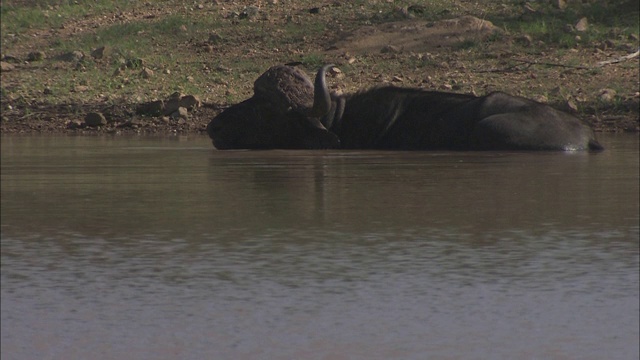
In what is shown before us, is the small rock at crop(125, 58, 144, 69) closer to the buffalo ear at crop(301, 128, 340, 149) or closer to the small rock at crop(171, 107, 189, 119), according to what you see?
the small rock at crop(171, 107, 189, 119)

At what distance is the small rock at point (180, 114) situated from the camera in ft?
53.2

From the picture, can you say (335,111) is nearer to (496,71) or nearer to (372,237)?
(496,71)

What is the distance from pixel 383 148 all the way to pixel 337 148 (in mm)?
427

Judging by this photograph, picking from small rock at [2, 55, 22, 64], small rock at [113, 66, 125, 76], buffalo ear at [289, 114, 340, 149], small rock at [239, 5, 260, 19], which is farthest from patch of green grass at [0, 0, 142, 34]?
buffalo ear at [289, 114, 340, 149]

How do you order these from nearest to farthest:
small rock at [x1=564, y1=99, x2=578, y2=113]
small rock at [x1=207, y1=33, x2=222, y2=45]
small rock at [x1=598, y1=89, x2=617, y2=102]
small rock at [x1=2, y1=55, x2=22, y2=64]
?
small rock at [x1=564, y1=99, x2=578, y2=113] → small rock at [x1=598, y1=89, x2=617, y2=102] → small rock at [x1=2, y1=55, x2=22, y2=64] → small rock at [x1=207, y1=33, x2=222, y2=45]

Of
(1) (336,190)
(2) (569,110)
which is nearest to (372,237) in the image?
(1) (336,190)

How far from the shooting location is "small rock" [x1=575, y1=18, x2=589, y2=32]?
64.9 feet

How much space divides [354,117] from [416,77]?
16.7 ft

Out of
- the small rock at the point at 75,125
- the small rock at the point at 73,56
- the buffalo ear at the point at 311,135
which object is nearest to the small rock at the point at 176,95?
the small rock at the point at 75,125

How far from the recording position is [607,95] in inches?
629

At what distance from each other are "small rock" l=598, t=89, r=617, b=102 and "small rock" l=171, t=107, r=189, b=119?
4.69 m

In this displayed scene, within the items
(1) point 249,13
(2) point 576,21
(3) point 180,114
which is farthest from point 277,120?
(1) point 249,13

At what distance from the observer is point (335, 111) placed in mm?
13273

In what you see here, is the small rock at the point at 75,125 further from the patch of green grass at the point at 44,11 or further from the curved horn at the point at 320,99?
the patch of green grass at the point at 44,11
